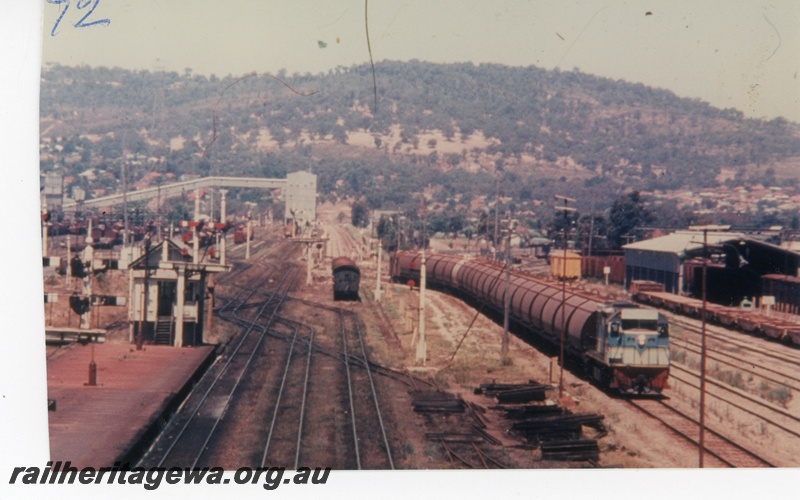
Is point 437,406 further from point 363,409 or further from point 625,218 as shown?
point 625,218

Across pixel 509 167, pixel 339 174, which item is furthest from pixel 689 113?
pixel 339 174

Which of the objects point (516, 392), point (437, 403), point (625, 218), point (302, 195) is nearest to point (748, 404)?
point (516, 392)

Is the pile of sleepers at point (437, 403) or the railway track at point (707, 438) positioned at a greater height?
the pile of sleepers at point (437, 403)

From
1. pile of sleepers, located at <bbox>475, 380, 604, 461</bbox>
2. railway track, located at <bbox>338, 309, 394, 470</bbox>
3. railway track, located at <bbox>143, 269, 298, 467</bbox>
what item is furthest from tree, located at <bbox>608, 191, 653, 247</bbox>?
pile of sleepers, located at <bbox>475, 380, 604, 461</bbox>

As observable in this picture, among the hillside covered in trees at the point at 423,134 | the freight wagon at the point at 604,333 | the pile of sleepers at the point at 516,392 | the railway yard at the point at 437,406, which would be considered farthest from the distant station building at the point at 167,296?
the hillside covered in trees at the point at 423,134

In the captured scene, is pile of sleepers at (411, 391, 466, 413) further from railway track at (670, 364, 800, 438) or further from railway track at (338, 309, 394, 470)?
railway track at (670, 364, 800, 438)

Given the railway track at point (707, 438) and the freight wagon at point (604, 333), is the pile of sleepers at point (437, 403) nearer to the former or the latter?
the freight wagon at point (604, 333)
